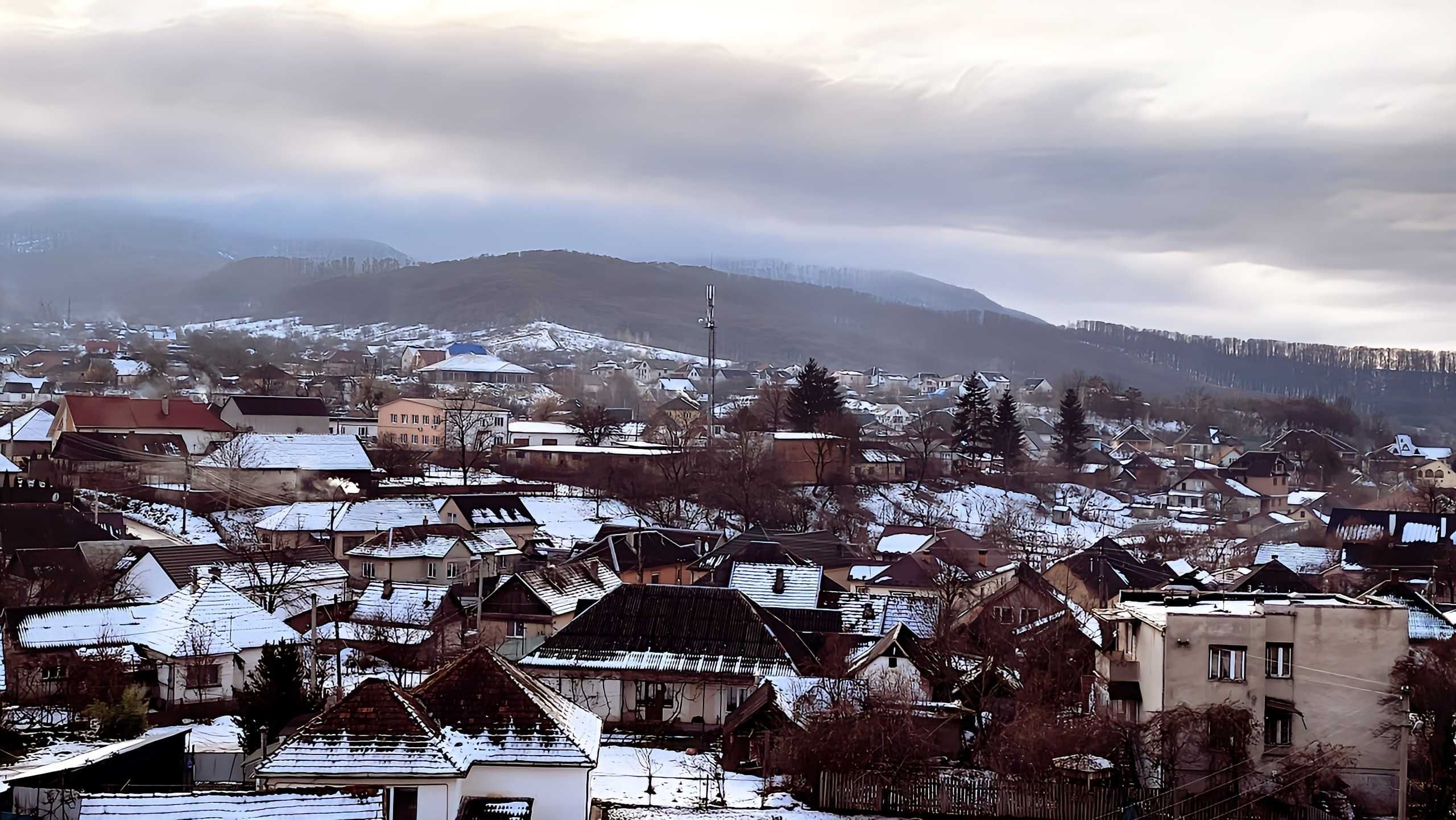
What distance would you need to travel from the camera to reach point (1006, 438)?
7719 centimetres

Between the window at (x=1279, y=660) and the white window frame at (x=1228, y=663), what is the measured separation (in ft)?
1.19

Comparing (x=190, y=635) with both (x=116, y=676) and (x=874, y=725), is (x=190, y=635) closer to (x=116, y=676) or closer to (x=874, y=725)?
(x=116, y=676)

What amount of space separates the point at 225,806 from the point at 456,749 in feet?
9.05

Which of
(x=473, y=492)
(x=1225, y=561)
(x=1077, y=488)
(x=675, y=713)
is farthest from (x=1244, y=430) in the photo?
(x=675, y=713)

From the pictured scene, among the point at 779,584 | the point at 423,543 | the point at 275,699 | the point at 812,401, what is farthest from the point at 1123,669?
the point at 812,401

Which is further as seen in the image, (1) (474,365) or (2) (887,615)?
(1) (474,365)

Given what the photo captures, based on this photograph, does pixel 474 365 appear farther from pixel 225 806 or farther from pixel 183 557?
pixel 225 806

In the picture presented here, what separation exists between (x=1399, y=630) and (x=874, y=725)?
8.53m

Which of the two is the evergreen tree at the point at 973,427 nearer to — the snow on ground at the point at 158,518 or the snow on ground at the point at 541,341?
the snow on ground at the point at 158,518

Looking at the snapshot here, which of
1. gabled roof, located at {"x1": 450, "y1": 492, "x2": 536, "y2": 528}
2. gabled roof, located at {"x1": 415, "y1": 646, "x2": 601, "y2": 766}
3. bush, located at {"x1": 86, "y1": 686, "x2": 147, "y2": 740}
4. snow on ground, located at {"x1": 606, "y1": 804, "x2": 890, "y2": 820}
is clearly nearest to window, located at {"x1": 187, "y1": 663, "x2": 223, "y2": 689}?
bush, located at {"x1": 86, "y1": 686, "x2": 147, "y2": 740}

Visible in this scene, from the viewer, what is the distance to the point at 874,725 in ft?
66.1

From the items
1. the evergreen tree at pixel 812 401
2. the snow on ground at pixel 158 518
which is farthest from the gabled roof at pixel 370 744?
the evergreen tree at pixel 812 401

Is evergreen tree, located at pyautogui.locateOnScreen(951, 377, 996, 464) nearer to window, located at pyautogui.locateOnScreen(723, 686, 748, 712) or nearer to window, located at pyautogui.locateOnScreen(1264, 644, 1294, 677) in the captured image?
window, located at pyautogui.locateOnScreen(723, 686, 748, 712)

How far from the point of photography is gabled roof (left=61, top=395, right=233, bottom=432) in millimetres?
61812
